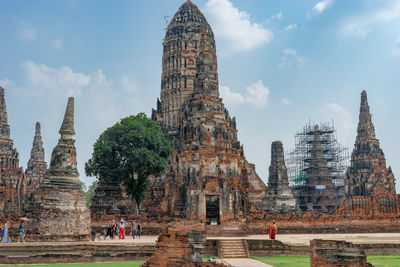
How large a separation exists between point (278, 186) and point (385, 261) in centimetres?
2791

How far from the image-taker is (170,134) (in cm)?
4962

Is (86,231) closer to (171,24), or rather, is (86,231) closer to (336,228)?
(336,228)

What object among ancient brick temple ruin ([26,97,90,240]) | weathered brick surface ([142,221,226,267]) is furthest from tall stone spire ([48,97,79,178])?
weathered brick surface ([142,221,226,267])

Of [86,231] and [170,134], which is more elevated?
[170,134]

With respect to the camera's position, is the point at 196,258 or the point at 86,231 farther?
the point at 86,231

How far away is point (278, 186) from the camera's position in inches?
1689

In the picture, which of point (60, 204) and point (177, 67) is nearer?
point (60, 204)

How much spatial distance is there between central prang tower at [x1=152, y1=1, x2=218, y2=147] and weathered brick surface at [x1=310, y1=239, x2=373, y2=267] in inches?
1607

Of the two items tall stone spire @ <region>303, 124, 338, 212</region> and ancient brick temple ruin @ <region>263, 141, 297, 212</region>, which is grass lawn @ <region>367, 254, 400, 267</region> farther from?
tall stone spire @ <region>303, 124, 338, 212</region>

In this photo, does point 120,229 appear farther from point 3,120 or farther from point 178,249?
point 3,120

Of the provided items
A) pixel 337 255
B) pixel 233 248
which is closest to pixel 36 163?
pixel 233 248

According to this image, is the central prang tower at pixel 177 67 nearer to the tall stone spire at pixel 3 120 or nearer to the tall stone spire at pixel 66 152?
the tall stone spire at pixel 3 120

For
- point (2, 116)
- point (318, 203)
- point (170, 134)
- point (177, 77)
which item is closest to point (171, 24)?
point (177, 77)

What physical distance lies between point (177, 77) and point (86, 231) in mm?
32361
